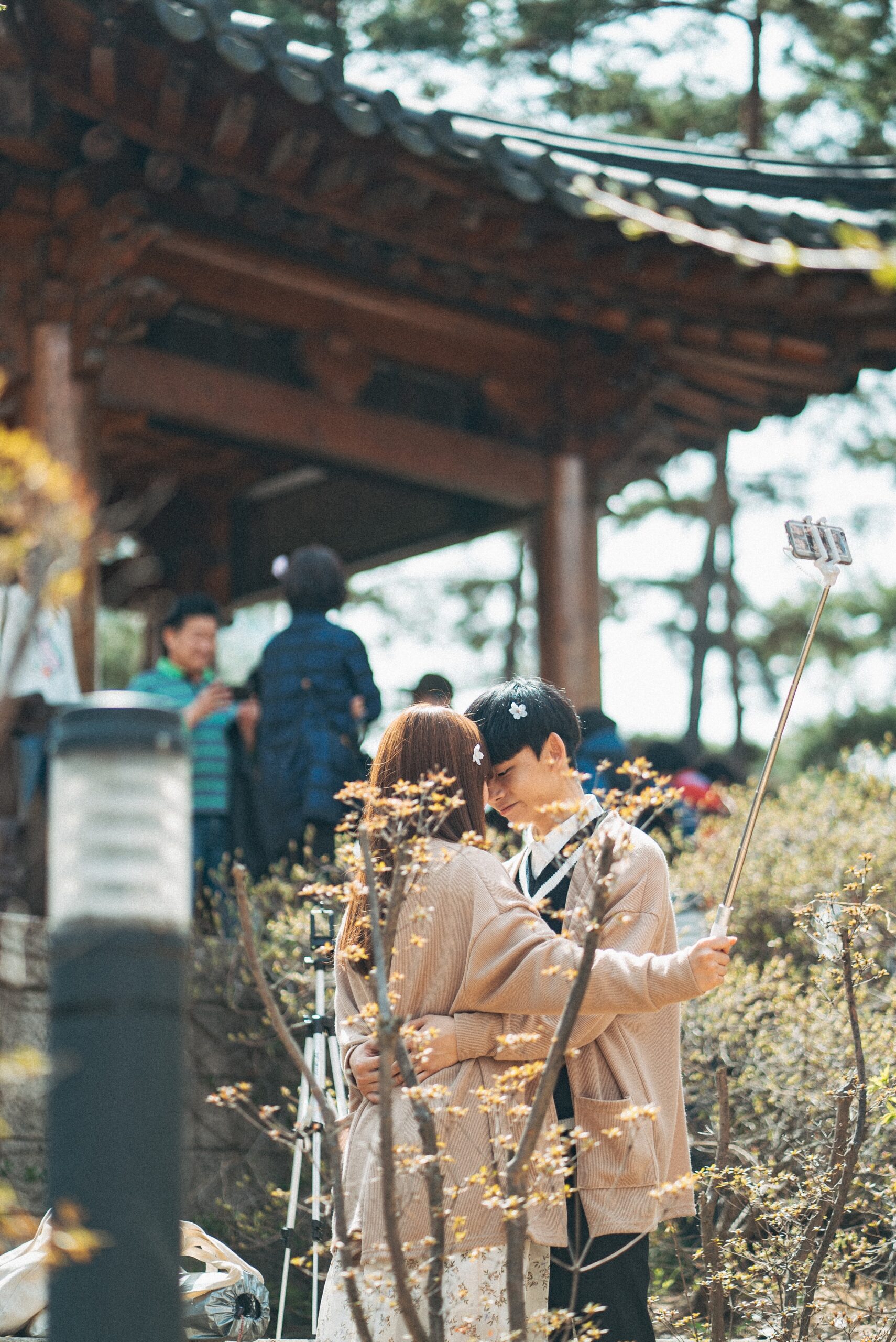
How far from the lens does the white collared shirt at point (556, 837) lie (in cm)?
310

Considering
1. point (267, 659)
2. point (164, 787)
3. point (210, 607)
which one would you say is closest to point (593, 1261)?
point (164, 787)

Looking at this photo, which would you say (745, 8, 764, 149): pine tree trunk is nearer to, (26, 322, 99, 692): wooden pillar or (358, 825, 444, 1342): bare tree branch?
(26, 322, 99, 692): wooden pillar

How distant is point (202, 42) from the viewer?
559cm

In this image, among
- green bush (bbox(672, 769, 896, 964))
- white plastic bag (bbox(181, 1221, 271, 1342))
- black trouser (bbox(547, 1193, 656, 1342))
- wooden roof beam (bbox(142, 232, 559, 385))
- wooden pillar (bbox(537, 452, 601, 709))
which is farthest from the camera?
wooden pillar (bbox(537, 452, 601, 709))

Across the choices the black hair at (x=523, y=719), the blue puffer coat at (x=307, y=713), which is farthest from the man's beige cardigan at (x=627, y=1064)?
the blue puffer coat at (x=307, y=713)

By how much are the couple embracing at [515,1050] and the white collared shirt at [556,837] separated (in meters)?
0.02

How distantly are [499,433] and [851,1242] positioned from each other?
5243 mm

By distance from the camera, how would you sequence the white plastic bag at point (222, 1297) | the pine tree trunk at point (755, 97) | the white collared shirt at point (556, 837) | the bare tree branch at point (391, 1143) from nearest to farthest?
the bare tree branch at point (391, 1143) < the white collared shirt at point (556, 837) < the white plastic bag at point (222, 1297) < the pine tree trunk at point (755, 97)

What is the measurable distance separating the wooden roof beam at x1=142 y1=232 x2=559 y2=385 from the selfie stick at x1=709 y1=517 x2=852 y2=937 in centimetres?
416

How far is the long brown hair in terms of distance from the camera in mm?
2875

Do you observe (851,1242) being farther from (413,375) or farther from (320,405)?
(413,375)

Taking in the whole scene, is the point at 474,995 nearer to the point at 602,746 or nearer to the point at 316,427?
the point at 602,746

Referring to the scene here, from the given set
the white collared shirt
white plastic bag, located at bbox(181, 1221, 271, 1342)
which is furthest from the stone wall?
the white collared shirt

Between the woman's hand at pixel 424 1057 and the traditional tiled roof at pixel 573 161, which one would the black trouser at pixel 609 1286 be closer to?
the woman's hand at pixel 424 1057
